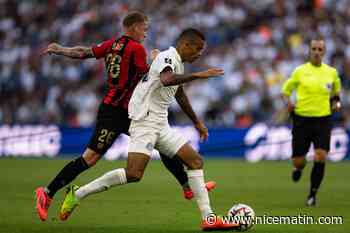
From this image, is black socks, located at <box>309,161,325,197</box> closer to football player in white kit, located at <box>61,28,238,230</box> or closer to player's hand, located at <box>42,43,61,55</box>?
football player in white kit, located at <box>61,28,238,230</box>

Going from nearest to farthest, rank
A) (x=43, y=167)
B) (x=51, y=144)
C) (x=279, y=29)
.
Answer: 1. (x=43, y=167)
2. (x=51, y=144)
3. (x=279, y=29)

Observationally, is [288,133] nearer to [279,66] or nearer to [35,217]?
[279,66]

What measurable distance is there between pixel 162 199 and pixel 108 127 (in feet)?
10.8

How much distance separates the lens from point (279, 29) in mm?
25953

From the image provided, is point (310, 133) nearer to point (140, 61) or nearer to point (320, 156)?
point (320, 156)

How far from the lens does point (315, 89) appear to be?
45.8 feet

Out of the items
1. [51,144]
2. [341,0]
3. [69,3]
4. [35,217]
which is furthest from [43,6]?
[35,217]

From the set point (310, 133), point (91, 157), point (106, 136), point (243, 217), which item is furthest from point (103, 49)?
point (310, 133)

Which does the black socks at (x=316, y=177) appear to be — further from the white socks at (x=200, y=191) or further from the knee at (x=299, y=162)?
the white socks at (x=200, y=191)

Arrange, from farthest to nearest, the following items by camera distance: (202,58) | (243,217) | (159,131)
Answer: (202,58) < (159,131) < (243,217)

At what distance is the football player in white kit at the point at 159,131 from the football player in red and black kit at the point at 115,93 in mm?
468

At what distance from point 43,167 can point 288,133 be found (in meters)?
6.16

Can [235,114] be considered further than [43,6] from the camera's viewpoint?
No

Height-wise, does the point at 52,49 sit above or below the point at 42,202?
above
